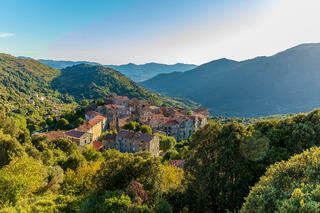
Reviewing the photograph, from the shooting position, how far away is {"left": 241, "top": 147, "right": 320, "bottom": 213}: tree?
725cm

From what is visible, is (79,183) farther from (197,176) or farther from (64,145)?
(64,145)

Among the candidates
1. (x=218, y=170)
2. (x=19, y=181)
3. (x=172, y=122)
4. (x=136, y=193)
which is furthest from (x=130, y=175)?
(x=172, y=122)

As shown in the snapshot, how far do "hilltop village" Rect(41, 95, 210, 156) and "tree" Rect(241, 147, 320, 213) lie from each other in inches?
1527

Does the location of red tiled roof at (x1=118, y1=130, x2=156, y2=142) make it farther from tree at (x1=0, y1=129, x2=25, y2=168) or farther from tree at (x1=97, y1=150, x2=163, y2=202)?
tree at (x1=97, y1=150, x2=163, y2=202)

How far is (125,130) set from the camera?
183 feet

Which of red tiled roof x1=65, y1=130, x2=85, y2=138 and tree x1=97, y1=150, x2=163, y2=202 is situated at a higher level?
tree x1=97, y1=150, x2=163, y2=202

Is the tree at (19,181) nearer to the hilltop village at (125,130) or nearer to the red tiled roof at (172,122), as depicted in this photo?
the hilltop village at (125,130)

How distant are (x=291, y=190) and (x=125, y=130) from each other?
50.2 m

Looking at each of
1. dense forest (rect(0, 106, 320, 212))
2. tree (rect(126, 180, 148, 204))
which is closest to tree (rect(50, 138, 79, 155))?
dense forest (rect(0, 106, 320, 212))

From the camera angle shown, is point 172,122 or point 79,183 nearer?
point 79,183

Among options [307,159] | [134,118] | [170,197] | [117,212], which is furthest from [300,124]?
[134,118]

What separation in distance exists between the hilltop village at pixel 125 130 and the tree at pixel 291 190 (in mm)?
38790

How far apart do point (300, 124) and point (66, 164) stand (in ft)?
92.3

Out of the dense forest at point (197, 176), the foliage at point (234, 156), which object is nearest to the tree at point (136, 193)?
the dense forest at point (197, 176)
